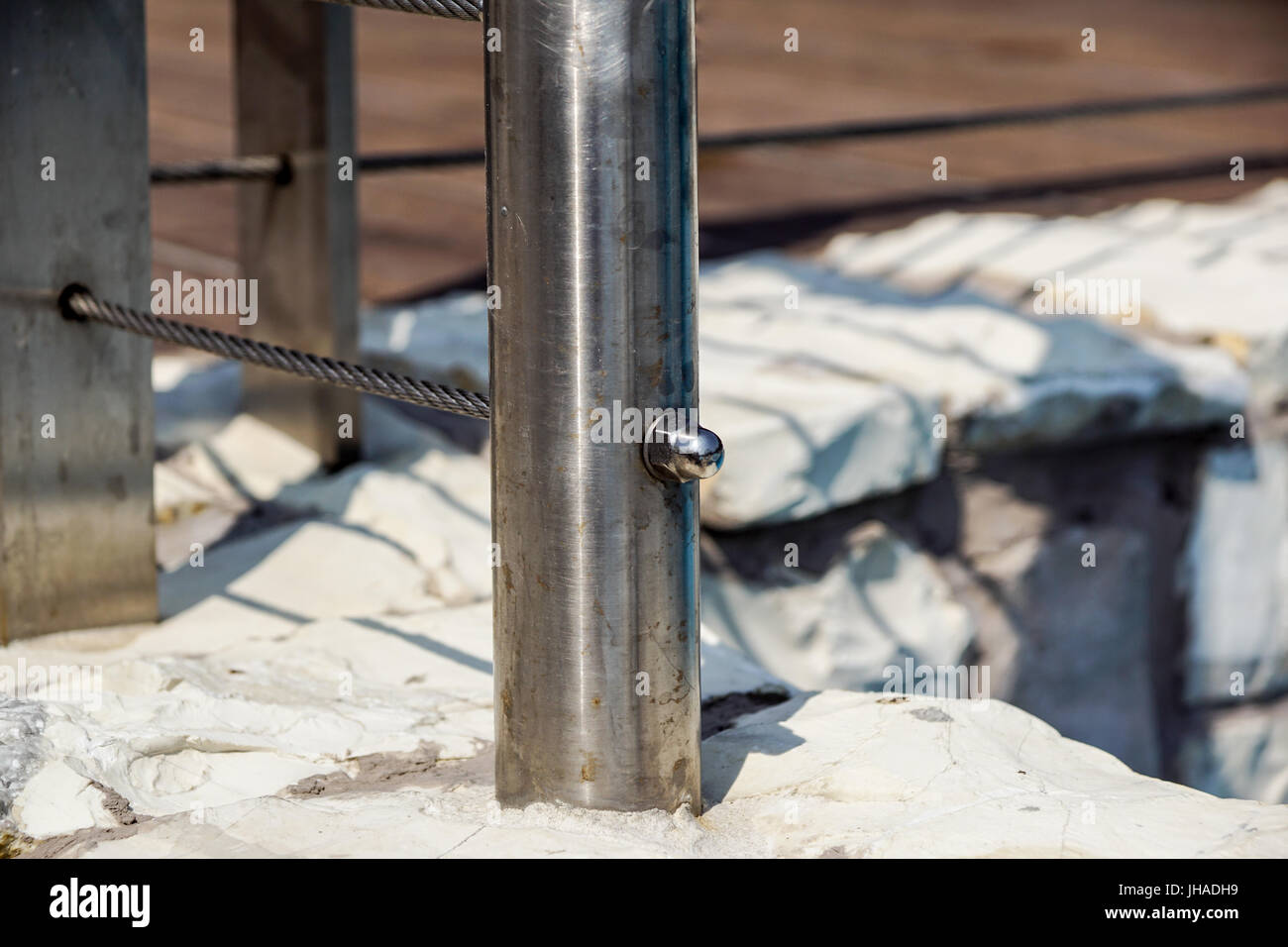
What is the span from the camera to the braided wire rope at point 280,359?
1405mm

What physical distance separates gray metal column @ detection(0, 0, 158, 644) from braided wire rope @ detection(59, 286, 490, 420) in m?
0.06

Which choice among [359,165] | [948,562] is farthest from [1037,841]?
[359,165]

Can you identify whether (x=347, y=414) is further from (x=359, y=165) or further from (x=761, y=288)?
(x=761, y=288)

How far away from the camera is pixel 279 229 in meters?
2.48

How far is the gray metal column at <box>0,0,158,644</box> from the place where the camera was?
1.82 metres

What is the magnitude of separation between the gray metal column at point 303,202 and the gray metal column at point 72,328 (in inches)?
19.5

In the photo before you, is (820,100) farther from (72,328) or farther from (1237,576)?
(72,328)

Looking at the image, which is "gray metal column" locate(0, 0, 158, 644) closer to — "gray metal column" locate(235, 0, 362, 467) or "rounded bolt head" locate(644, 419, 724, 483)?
"gray metal column" locate(235, 0, 362, 467)

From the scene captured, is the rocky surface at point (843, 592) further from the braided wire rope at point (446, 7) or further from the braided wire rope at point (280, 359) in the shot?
the braided wire rope at point (446, 7)

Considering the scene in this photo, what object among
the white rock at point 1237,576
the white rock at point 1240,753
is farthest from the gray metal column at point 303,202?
the white rock at point 1240,753

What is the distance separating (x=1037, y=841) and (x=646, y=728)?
1.01 ft

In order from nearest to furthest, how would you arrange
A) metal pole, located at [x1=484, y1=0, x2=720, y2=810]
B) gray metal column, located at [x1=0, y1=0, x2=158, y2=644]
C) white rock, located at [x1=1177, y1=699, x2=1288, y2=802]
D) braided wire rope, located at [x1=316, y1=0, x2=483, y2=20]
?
1. metal pole, located at [x1=484, y1=0, x2=720, y2=810]
2. braided wire rope, located at [x1=316, y1=0, x2=483, y2=20]
3. gray metal column, located at [x1=0, y1=0, x2=158, y2=644]
4. white rock, located at [x1=1177, y1=699, x2=1288, y2=802]

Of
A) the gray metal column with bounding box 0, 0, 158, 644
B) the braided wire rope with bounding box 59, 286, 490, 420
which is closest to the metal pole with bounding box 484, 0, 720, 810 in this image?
the braided wire rope with bounding box 59, 286, 490, 420
